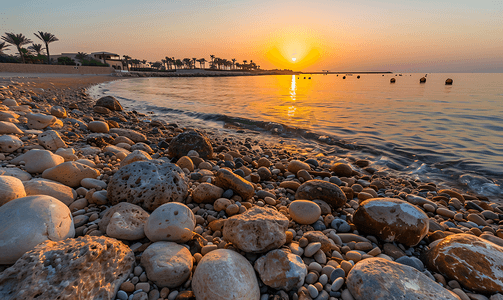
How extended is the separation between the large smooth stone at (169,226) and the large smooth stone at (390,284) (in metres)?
1.59

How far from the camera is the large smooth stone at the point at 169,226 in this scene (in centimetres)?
222

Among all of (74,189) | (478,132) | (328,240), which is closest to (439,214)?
(328,240)

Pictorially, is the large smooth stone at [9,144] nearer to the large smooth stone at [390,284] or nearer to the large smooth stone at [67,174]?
the large smooth stone at [67,174]

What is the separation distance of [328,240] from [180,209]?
1664 millimetres

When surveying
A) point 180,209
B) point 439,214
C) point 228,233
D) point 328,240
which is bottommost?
point 439,214

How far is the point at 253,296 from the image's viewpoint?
1788mm

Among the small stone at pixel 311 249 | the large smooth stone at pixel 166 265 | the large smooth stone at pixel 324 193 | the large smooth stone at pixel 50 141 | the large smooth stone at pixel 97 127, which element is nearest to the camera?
the large smooth stone at pixel 166 265

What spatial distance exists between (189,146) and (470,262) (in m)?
4.83

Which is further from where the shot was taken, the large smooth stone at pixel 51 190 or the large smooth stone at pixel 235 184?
the large smooth stone at pixel 235 184

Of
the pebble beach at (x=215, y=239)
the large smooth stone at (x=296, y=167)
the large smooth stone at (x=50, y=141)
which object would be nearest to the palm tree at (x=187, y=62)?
the large smooth stone at (x=50, y=141)

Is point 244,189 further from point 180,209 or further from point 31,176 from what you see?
point 31,176

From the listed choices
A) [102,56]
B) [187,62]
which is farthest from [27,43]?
[187,62]

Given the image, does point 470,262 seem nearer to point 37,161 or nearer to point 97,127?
point 37,161

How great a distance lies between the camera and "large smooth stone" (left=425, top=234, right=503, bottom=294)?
1999 millimetres
